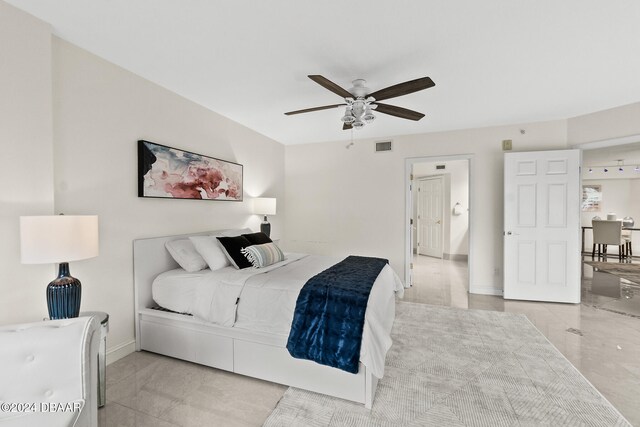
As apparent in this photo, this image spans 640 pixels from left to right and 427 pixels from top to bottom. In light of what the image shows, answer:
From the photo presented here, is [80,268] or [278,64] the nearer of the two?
[80,268]

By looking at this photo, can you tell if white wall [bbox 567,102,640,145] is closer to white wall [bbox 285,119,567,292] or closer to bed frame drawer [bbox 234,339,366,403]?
white wall [bbox 285,119,567,292]

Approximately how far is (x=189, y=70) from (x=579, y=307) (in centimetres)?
539

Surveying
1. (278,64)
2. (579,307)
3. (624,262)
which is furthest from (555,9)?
(624,262)

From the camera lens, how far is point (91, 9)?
1.79 meters

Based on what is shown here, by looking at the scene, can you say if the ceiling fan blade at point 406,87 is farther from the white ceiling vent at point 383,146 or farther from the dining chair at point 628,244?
the dining chair at point 628,244

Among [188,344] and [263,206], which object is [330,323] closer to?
[188,344]

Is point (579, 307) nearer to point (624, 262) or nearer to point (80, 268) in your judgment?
point (624, 262)

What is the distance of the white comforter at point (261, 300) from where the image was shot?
188 centimetres

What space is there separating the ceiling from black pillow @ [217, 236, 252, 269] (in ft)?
5.22

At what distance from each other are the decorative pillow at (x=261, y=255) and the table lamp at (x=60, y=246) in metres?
1.28

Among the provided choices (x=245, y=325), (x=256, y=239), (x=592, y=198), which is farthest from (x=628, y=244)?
(x=245, y=325)

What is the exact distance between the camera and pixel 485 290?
4.30 meters

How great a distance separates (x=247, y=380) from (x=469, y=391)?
165cm

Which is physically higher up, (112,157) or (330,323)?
(112,157)
